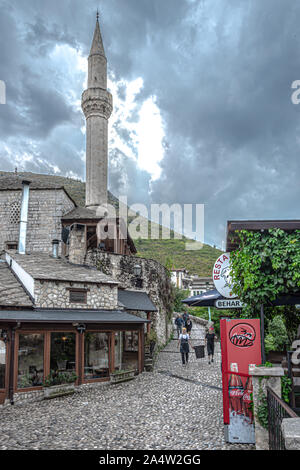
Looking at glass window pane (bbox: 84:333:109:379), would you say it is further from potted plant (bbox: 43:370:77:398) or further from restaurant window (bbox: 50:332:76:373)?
potted plant (bbox: 43:370:77:398)

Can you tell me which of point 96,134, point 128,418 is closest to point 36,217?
point 96,134

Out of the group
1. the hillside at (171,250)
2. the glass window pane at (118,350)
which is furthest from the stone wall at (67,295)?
the hillside at (171,250)

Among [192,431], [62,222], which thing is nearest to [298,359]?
[192,431]

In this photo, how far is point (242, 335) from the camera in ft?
21.0

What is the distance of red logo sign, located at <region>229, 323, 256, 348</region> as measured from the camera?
639 centimetres

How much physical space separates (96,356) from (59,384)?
2028 millimetres

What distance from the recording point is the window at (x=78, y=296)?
46.7ft

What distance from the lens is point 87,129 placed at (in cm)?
3428

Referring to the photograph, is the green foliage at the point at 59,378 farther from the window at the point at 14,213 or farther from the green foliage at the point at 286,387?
the window at the point at 14,213

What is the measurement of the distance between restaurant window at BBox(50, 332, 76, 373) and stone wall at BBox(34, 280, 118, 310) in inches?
49.3

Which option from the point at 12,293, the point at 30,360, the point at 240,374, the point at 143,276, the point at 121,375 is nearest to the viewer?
the point at 240,374

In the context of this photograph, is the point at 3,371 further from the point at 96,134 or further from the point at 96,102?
the point at 96,102

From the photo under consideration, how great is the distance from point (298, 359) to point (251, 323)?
0.93 m

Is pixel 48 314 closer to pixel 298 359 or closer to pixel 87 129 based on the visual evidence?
pixel 298 359
